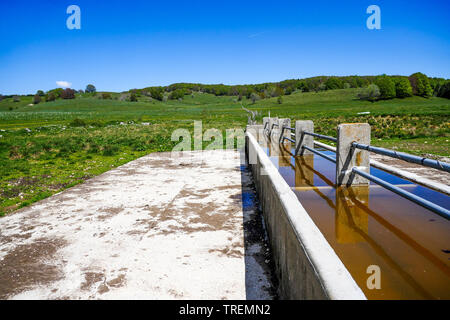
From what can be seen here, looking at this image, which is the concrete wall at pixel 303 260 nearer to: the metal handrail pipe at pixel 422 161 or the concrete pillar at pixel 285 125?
the metal handrail pipe at pixel 422 161

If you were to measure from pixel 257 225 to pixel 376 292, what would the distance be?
95.7 inches

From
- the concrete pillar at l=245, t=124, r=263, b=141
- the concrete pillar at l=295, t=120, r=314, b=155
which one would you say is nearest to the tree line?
the concrete pillar at l=245, t=124, r=263, b=141

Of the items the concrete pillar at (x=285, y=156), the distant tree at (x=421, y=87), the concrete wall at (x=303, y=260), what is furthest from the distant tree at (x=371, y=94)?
the concrete wall at (x=303, y=260)

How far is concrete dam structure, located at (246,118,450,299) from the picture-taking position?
1.84 meters

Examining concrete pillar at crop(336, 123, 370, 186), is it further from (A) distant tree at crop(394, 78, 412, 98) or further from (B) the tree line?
(A) distant tree at crop(394, 78, 412, 98)

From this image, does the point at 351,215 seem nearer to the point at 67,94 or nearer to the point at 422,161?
the point at 422,161

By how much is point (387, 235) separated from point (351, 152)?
1.60 meters

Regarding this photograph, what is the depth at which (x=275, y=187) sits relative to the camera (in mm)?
3111

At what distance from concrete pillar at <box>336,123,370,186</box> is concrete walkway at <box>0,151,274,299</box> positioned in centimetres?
146

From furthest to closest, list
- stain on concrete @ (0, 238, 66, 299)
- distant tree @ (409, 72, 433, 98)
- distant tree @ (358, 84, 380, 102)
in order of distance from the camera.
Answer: distant tree @ (409, 72, 433, 98), distant tree @ (358, 84, 380, 102), stain on concrete @ (0, 238, 66, 299)

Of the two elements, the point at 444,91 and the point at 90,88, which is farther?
the point at 90,88

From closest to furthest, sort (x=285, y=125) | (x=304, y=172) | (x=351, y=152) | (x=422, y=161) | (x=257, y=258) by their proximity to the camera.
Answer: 1. (x=422, y=161)
2. (x=257, y=258)
3. (x=351, y=152)
4. (x=304, y=172)
5. (x=285, y=125)

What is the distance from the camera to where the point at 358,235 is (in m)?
2.75

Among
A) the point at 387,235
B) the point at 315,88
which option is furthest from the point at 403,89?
the point at 387,235
